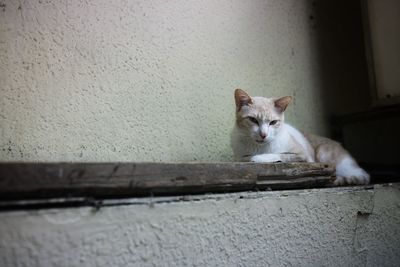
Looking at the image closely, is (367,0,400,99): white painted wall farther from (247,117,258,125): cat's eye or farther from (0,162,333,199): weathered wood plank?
(0,162,333,199): weathered wood plank

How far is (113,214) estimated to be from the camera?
72 cm

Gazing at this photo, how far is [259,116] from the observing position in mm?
1314

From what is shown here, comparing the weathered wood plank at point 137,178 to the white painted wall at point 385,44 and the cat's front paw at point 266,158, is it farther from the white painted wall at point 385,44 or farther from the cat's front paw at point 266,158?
the white painted wall at point 385,44

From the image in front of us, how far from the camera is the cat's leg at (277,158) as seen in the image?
121cm

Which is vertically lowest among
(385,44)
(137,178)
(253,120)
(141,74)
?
(137,178)

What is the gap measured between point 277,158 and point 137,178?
65cm

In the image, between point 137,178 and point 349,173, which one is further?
point 349,173

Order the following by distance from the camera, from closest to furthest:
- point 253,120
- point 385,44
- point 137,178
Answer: point 137,178
point 253,120
point 385,44

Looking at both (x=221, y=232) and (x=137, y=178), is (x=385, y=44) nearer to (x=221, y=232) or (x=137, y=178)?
(x=221, y=232)

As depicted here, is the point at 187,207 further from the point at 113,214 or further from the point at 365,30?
the point at 365,30

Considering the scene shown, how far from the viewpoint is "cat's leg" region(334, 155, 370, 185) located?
4.38ft

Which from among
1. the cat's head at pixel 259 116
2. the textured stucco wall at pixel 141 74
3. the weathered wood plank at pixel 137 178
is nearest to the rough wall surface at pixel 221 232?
the weathered wood plank at pixel 137 178

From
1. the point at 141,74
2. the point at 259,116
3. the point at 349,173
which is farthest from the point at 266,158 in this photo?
the point at 141,74

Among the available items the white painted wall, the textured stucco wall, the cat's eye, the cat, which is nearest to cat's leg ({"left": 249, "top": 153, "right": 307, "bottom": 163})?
the cat
